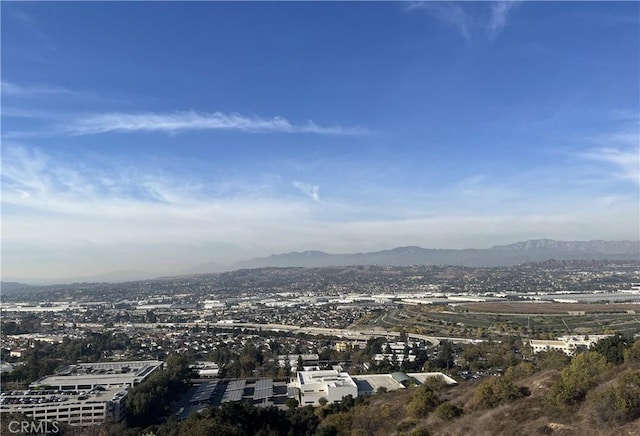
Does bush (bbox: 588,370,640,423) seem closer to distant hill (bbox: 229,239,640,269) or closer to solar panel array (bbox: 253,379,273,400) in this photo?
solar panel array (bbox: 253,379,273,400)

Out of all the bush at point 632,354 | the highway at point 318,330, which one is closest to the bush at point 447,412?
the bush at point 632,354

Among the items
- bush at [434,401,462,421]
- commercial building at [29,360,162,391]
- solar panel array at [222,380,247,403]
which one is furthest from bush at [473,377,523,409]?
commercial building at [29,360,162,391]

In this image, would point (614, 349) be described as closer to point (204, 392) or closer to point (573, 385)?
point (573, 385)

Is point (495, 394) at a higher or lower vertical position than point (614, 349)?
lower

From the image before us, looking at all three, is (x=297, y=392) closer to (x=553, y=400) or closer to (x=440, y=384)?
(x=440, y=384)

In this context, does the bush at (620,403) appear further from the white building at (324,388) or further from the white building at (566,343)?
the white building at (566,343)

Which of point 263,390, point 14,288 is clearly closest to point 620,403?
point 263,390
